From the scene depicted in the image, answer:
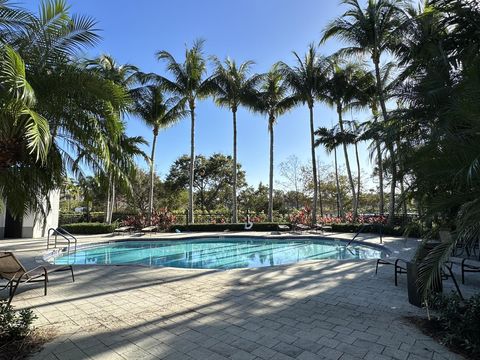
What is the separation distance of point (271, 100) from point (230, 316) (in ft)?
61.4

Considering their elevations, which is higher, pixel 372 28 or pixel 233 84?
pixel 372 28

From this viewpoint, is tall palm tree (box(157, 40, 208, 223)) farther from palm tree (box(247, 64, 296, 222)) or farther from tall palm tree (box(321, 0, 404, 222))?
tall palm tree (box(321, 0, 404, 222))

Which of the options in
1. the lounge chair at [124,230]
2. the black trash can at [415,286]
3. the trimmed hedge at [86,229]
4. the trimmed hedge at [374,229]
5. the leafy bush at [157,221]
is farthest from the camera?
the leafy bush at [157,221]

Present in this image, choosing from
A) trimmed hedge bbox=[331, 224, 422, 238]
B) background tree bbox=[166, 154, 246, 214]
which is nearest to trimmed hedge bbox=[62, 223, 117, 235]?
background tree bbox=[166, 154, 246, 214]

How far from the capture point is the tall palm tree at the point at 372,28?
1543 centimetres

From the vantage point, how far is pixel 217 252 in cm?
1295

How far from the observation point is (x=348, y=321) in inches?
159

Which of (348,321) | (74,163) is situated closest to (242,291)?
(348,321)

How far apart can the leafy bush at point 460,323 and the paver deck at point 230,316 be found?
179mm

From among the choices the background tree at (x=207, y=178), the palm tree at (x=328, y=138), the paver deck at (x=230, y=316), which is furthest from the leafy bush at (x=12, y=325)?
the background tree at (x=207, y=178)

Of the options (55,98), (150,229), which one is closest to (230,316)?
(55,98)

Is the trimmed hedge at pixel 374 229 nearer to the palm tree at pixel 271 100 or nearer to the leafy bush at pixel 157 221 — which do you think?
the palm tree at pixel 271 100

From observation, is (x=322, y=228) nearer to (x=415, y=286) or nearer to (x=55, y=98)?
(x=415, y=286)

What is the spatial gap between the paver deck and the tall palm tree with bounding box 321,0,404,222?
37.6 ft
